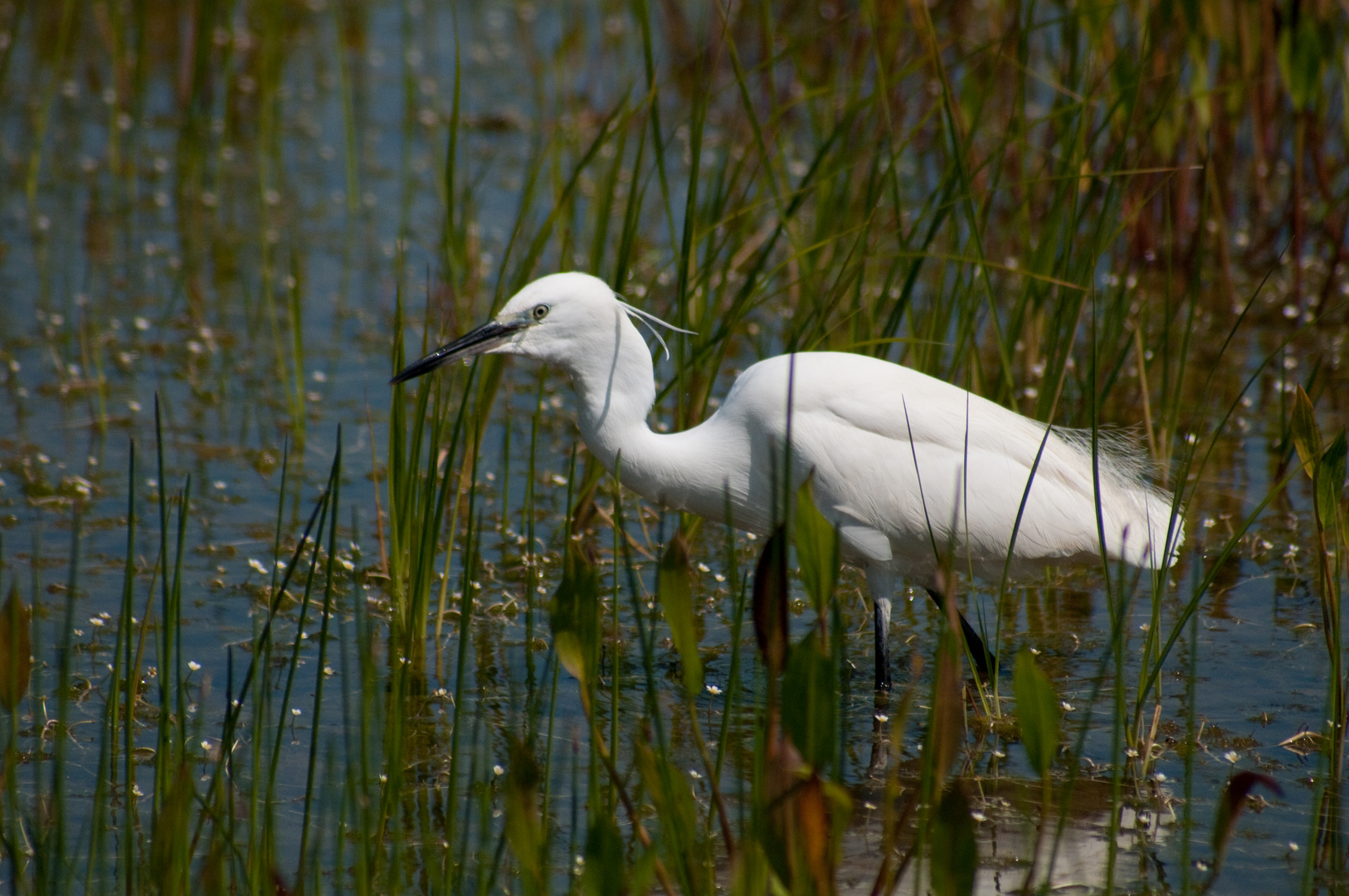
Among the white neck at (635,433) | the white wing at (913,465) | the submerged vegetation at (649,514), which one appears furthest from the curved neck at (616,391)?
the white wing at (913,465)

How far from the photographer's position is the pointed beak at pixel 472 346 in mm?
3926

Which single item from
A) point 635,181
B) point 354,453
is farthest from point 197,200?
point 635,181

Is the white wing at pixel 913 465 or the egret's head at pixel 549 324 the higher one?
the egret's head at pixel 549 324

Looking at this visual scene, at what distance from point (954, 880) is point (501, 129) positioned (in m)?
7.88

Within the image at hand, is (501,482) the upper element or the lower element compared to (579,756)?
upper

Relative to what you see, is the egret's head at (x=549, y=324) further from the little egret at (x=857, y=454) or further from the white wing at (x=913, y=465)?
the white wing at (x=913, y=465)

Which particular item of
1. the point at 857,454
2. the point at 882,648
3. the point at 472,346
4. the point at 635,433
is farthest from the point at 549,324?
the point at 882,648

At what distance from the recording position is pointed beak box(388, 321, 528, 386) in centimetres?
393

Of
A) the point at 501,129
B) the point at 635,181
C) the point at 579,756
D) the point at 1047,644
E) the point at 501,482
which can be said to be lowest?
the point at 579,756

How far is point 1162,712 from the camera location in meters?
4.06

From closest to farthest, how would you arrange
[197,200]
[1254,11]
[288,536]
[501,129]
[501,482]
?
[288,536] → [501,482] → [1254,11] → [197,200] → [501,129]

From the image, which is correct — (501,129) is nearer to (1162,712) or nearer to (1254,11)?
(1254,11)

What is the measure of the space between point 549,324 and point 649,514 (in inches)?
62.7

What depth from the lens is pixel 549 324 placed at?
3912 millimetres
